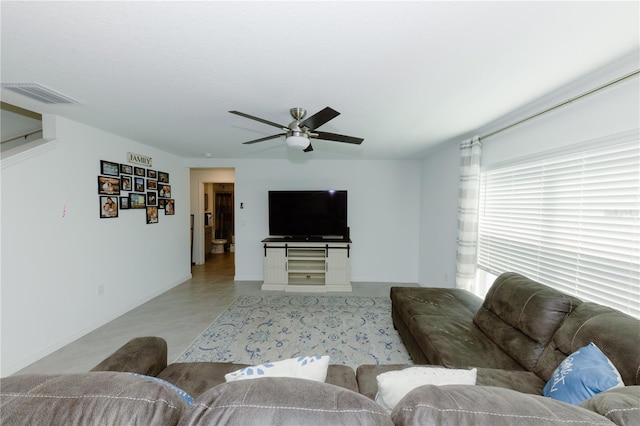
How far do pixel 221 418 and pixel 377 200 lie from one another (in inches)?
188

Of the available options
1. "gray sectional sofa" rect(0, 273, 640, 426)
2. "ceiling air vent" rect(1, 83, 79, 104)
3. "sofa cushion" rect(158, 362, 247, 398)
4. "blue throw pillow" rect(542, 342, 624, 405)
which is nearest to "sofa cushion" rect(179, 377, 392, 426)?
"gray sectional sofa" rect(0, 273, 640, 426)

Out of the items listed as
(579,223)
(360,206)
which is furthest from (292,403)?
(360,206)

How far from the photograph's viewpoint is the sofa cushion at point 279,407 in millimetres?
589

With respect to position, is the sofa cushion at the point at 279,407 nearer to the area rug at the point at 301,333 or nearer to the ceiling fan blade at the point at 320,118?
the ceiling fan blade at the point at 320,118

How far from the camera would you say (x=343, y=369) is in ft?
5.10

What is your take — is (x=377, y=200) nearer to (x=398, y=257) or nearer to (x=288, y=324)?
(x=398, y=257)

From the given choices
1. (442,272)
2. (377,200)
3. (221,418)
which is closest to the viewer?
(221,418)

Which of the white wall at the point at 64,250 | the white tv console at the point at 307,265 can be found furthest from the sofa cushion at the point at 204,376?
the white tv console at the point at 307,265

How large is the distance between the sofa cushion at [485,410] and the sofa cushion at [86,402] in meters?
0.63

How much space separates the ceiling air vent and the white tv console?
3.16 metres

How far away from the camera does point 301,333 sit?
2941mm

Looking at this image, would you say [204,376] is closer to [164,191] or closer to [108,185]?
[108,185]

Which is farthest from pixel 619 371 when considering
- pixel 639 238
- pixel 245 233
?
pixel 245 233

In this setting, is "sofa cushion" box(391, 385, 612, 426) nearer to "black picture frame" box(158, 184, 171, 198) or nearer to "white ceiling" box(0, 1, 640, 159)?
"white ceiling" box(0, 1, 640, 159)
